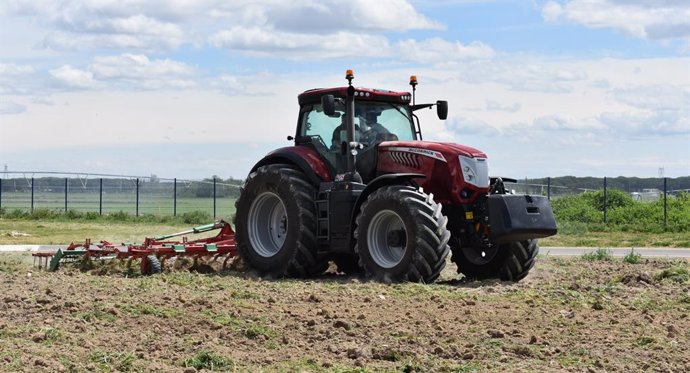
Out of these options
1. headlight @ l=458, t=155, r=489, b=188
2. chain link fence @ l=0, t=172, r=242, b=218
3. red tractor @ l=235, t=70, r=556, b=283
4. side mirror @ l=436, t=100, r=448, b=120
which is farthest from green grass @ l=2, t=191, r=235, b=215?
headlight @ l=458, t=155, r=489, b=188

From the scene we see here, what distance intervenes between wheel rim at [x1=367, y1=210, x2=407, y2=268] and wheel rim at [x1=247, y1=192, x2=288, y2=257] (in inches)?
85.0

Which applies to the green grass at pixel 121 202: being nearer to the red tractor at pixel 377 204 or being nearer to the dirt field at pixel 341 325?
the red tractor at pixel 377 204

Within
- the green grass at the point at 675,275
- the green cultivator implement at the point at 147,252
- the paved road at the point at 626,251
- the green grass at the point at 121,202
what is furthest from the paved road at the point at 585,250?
the green grass at the point at 121,202

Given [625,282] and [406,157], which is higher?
[406,157]

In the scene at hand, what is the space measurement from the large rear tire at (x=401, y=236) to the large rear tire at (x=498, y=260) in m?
1.07

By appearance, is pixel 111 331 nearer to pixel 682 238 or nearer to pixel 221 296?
pixel 221 296

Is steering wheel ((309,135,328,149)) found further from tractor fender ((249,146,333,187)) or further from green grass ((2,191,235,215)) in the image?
green grass ((2,191,235,215))

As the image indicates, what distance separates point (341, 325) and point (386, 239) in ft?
14.3

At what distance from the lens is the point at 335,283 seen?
46.0 ft

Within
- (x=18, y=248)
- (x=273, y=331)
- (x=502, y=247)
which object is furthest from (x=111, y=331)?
(x=18, y=248)

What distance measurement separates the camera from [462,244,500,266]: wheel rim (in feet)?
48.9

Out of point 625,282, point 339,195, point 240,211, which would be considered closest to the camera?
point 625,282

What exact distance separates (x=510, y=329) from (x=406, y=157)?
503 centimetres

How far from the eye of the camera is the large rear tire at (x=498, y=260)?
48.3ft
